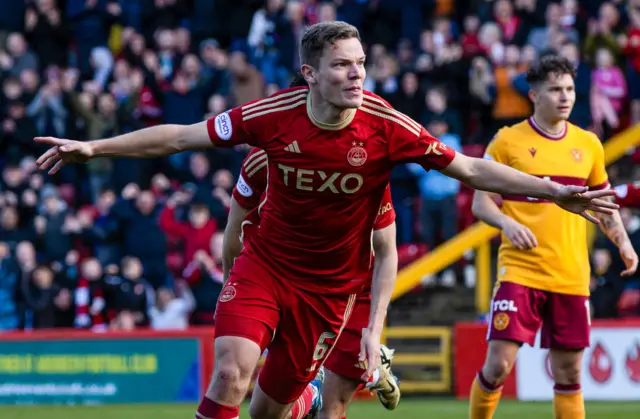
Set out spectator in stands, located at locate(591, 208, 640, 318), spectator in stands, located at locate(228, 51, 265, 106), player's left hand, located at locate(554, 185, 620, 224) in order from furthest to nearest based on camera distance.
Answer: spectator in stands, located at locate(228, 51, 265, 106), spectator in stands, located at locate(591, 208, 640, 318), player's left hand, located at locate(554, 185, 620, 224)

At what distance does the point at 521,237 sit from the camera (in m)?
8.46

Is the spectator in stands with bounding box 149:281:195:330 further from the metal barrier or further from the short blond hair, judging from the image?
the short blond hair

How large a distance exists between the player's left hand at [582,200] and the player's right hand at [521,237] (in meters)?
1.88

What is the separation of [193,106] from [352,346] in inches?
426

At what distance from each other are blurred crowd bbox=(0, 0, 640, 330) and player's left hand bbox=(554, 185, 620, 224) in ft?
29.1

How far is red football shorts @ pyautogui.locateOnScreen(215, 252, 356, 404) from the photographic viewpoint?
276 inches

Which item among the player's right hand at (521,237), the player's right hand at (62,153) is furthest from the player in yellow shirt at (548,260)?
the player's right hand at (62,153)

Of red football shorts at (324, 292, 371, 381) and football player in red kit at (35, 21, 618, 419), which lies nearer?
football player in red kit at (35, 21, 618, 419)

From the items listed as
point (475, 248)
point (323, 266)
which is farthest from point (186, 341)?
point (323, 266)

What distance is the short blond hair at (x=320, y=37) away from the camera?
6.77 meters

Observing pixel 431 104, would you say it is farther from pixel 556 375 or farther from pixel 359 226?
pixel 359 226

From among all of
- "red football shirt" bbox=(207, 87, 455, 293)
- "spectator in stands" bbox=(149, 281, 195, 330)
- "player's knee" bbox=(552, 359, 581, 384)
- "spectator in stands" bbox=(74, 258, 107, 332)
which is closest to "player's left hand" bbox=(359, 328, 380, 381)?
"red football shirt" bbox=(207, 87, 455, 293)

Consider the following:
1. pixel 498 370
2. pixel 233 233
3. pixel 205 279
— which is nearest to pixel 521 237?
pixel 498 370

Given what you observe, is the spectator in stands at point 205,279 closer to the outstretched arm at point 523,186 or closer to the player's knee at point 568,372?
the player's knee at point 568,372
